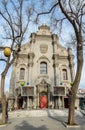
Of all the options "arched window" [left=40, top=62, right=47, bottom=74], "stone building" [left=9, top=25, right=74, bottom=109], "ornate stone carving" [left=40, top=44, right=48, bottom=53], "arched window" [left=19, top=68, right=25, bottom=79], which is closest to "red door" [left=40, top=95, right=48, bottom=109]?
"stone building" [left=9, top=25, right=74, bottom=109]

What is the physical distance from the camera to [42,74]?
31.9m

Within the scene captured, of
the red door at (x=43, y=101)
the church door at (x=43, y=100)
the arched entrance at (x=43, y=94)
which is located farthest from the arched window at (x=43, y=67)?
the red door at (x=43, y=101)

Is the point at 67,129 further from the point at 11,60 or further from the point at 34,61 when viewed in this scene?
the point at 34,61

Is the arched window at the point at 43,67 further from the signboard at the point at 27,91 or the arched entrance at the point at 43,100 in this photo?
the signboard at the point at 27,91

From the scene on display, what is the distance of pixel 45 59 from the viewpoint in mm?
33000

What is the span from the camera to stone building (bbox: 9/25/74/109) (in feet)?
97.7

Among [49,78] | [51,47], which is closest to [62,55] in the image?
[51,47]

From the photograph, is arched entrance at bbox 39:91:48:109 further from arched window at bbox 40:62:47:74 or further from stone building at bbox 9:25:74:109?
arched window at bbox 40:62:47:74

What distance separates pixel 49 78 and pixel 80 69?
18.3 metres

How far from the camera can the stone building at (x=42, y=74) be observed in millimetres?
29766

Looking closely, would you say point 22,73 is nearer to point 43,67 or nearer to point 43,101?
point 43,67

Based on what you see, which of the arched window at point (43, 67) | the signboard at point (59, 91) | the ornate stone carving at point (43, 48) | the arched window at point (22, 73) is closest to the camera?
the signboard at point (59, 91)

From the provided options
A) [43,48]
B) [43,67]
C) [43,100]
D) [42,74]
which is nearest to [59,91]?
[43,100]

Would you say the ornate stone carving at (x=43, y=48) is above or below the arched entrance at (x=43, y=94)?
above
